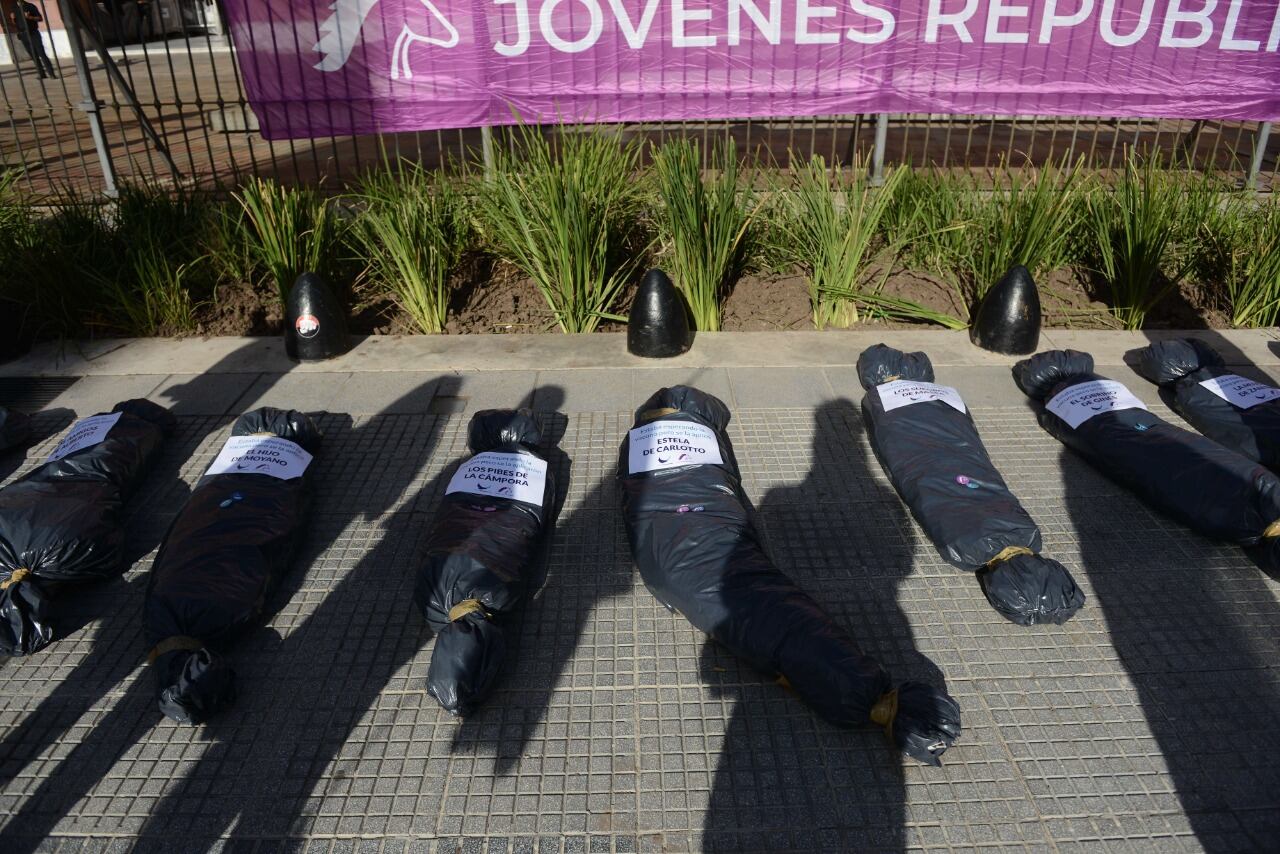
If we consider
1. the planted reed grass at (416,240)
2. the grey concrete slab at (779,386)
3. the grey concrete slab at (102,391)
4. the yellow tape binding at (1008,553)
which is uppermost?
the planted reed grass at (416,240)

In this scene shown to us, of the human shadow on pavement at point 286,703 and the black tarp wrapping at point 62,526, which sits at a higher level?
the black tarp wrapping at point 62,526

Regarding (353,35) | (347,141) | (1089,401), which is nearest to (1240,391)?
(1089,401)

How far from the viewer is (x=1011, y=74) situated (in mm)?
6816

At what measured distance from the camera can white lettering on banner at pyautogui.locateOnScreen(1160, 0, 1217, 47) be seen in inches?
259

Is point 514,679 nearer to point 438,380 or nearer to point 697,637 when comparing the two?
point 697,637

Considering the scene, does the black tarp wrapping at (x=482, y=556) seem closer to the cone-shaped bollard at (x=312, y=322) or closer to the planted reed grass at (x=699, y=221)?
the cone-shaped bollard at (x=312, y=322)

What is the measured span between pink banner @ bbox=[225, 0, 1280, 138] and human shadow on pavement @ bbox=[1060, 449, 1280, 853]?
4.38 meters

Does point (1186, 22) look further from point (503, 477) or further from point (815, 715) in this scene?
point (815, 715)

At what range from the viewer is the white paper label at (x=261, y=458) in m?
3.50

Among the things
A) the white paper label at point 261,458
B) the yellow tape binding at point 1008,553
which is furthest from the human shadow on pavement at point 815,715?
the white paper label at point 261,458

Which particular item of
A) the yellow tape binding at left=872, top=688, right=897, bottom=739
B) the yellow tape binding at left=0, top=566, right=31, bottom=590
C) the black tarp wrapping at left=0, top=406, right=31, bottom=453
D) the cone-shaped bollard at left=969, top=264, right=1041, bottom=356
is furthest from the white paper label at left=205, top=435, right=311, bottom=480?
the cone-shaped bollard at left=969, top=264, right=1041, bottom=356

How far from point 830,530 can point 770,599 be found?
2.51ft

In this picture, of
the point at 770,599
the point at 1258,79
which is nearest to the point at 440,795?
the point at 770,599

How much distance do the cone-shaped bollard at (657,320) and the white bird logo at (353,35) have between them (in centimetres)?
308
